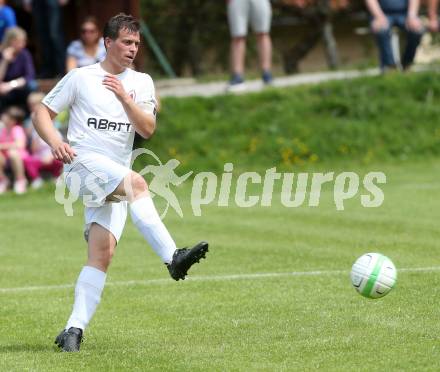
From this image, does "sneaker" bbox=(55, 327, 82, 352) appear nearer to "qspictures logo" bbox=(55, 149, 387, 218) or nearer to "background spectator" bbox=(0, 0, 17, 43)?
"qspictures logo" bbox=(55, 149, 387, 218)

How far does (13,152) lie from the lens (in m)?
19.1

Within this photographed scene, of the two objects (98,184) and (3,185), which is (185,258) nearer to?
(98,184)

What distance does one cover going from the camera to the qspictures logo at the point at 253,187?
16641 mm

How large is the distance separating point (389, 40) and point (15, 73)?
610cm

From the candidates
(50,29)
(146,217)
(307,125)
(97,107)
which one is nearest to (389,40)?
(307,125)

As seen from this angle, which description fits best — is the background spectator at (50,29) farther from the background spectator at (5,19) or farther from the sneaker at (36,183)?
the sneaker at (36,183)

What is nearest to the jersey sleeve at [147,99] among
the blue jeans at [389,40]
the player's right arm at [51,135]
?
the player's right arm at [51,135]

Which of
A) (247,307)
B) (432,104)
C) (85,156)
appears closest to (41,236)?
(247,307)

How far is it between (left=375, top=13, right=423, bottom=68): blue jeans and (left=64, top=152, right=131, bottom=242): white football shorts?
506 inches

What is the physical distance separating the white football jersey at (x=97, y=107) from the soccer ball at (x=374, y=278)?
1.83m

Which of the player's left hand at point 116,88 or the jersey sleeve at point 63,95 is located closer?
the player's left hand at point 116,88

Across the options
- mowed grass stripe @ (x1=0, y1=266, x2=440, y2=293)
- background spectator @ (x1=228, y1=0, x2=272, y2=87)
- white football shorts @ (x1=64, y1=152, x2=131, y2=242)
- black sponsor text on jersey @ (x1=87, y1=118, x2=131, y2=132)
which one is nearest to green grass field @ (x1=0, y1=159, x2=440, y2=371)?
mowed grass stripe @ (x1=0, y1=266, x2=440, y2=293)

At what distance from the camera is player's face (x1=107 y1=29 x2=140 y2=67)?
26.9ft

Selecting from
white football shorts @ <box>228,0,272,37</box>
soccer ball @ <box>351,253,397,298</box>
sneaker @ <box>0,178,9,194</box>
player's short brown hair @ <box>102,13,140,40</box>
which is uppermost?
player's short brown hair @ <box>102,13,140,40</box>
